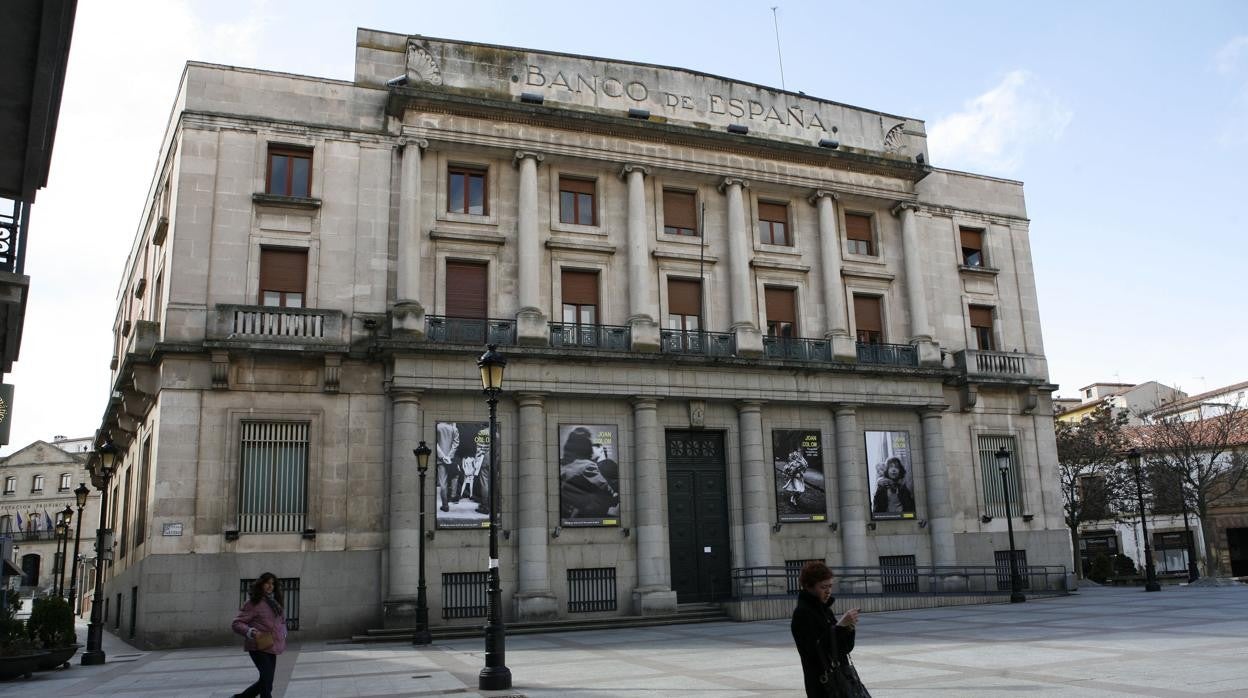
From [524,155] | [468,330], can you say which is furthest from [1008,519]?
[524,155]

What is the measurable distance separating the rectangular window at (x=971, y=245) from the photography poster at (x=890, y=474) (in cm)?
788

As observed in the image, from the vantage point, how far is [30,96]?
11523mm

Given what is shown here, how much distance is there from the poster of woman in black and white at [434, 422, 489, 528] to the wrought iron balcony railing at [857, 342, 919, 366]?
40.2 ft

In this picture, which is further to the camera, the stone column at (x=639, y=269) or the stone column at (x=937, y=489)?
the stone column at (x=937, y=489)

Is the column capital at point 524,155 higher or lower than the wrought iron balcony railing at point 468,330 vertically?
higher

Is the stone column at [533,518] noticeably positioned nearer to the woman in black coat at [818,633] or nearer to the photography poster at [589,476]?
the photography poster at [589,476]

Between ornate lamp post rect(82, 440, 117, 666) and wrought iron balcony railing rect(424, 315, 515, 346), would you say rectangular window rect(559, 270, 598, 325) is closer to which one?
wrought iron balcony railing rect(424, 315, 515, 346)

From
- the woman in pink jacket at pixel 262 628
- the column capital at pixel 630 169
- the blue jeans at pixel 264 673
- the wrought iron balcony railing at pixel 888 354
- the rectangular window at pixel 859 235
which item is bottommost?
the blue jeans at pixel 264 673

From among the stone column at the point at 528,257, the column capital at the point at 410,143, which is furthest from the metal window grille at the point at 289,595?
the column capital at the point at 410,143

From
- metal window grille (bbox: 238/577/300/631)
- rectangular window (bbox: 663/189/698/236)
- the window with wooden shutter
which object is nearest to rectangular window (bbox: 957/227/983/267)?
rectangular window (bbox: 663/189/698/236)

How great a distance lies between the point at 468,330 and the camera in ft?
84.7

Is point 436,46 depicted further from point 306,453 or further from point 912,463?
point 912,463

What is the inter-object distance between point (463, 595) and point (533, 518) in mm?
2595

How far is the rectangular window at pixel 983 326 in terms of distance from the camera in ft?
108
